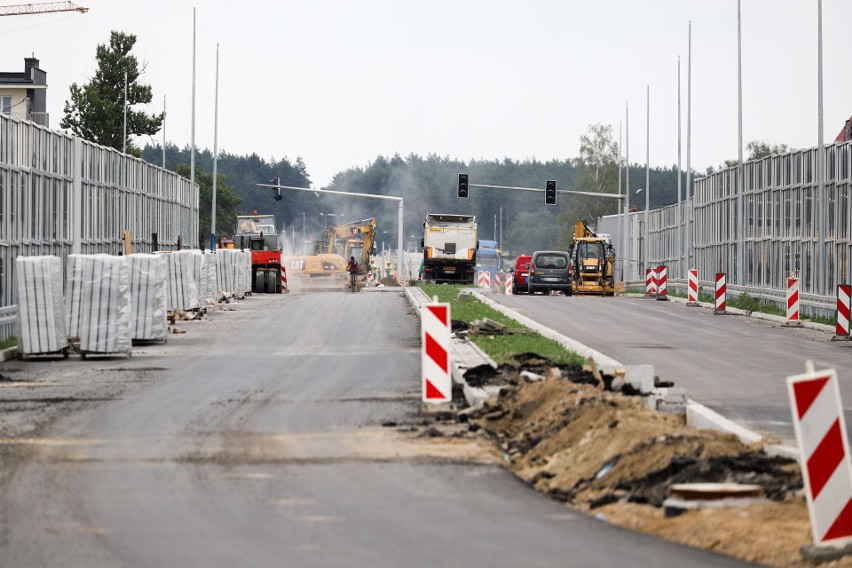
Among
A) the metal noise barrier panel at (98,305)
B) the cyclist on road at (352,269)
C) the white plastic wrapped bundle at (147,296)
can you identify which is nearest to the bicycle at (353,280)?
the cyclist on road at (352,269)

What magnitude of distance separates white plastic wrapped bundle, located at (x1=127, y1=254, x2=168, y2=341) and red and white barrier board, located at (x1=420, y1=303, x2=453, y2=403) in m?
10.3

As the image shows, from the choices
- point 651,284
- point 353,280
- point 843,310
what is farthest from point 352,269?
point 843,310

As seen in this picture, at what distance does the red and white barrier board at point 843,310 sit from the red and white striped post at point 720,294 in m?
10.9

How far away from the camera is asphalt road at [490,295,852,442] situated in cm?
1556

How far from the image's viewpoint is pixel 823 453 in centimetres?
771

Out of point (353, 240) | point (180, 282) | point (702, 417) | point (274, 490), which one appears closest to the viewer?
point (274, 490)

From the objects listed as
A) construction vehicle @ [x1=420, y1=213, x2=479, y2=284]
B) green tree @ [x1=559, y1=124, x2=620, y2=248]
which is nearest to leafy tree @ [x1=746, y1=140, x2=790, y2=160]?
green tree @ [x1=559, y1=124, x2=620, y2=248]

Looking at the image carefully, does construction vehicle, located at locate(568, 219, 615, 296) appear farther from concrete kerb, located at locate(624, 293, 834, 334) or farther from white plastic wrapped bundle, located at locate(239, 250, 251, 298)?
white plastic wrapped bundle, located at locate(239, 250, 251, 298)

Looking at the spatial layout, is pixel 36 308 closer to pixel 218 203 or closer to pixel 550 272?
pixel 550 272

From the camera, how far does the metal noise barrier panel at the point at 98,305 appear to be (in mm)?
21703

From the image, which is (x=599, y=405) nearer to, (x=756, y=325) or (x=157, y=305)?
(x=157, y=305)

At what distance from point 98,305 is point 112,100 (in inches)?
2588

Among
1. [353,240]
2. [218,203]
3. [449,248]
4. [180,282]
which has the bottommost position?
[180,282]

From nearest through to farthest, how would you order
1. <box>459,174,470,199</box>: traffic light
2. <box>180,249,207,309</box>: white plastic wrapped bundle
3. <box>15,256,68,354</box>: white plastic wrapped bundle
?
<box>15,256,68,354</box>: white plastic wrapped bundle < <box>180,249,207,309</box>: white plastic wrapped bundle < <box>459,174,470,199</box>: traffic light
